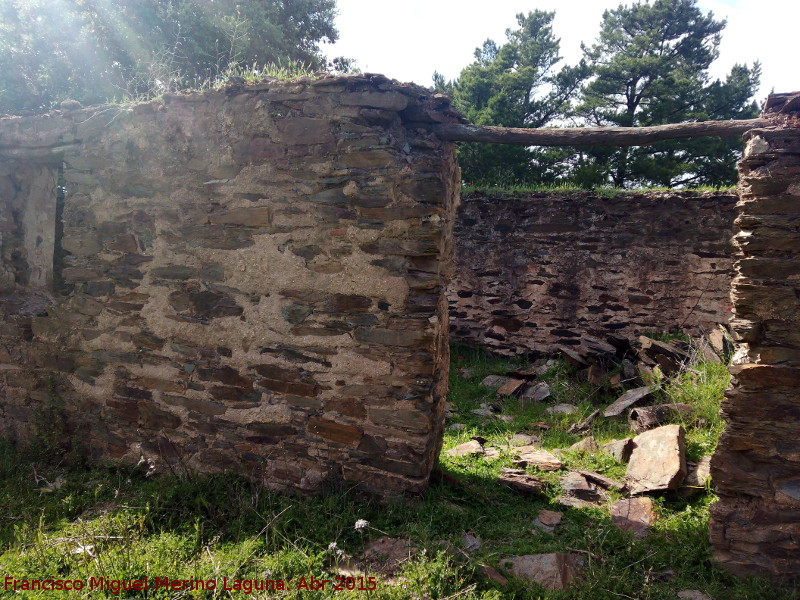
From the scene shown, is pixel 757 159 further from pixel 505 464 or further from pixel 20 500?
pixel 20 500

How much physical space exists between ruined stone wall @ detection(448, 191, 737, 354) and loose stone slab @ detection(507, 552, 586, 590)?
520cm

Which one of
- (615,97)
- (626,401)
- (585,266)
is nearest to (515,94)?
(615,97)

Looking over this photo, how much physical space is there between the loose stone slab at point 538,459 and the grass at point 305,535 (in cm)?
Result: 21

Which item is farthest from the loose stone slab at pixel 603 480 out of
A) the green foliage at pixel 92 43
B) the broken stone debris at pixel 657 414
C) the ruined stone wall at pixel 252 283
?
the green foliage at pixel 92 43

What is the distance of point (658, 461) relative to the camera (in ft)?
12.6

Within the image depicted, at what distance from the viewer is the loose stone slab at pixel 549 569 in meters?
2.66

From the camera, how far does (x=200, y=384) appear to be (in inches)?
141

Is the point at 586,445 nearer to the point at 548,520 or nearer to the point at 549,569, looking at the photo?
the point at 548,520

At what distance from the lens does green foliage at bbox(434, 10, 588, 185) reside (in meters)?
16.5

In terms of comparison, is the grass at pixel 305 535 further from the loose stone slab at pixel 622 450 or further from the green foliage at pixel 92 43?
the green foliage at pixel 92 43

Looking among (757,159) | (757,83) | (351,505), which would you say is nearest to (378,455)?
(351,505)

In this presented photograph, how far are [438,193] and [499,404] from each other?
361 cm

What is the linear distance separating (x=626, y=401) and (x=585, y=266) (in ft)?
9.23

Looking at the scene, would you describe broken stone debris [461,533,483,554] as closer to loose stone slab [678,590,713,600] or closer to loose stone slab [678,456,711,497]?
loose stone slab [678,590,713,600]
